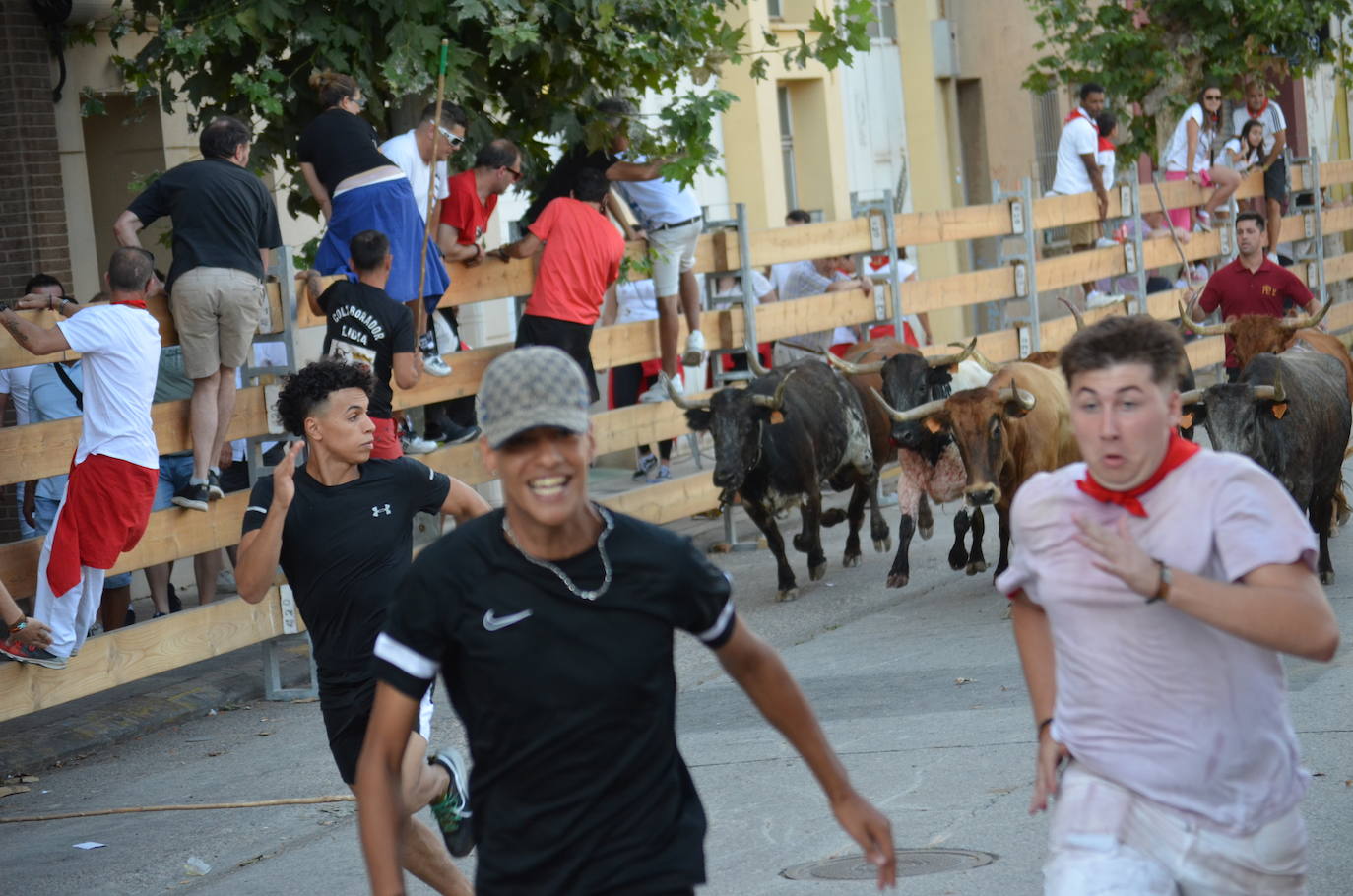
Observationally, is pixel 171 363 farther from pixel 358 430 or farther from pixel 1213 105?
pixel 1213 105

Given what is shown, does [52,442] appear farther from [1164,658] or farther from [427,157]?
[1164,658]

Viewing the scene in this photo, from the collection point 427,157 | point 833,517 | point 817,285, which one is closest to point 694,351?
point 833,517

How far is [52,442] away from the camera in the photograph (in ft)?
29.7

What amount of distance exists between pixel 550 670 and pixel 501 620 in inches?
5.5

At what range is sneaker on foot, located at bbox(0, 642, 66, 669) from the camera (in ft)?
28.9

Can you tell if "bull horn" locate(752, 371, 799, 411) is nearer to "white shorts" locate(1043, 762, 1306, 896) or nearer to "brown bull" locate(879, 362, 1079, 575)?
"brown bull" locate(879, 362, 1079, 575)

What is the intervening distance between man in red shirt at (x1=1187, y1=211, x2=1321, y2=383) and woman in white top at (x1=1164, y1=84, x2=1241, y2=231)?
7602 millimetres

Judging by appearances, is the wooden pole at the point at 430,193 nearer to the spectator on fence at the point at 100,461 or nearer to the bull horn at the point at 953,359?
the spectator on fence at the point at 100,461

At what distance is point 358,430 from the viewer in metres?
6.42

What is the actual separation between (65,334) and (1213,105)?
53.5 feet

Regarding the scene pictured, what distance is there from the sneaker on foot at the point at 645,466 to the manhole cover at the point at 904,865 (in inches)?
349

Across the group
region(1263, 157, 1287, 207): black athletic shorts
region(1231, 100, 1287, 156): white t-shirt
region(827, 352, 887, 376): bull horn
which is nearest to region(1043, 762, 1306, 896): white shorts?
region(827, 352, 887, 376): bull horn

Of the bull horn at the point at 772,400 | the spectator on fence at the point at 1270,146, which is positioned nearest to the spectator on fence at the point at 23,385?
the bull horn at the point at 772,400

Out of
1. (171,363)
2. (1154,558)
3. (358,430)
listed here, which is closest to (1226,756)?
(1154,558)
